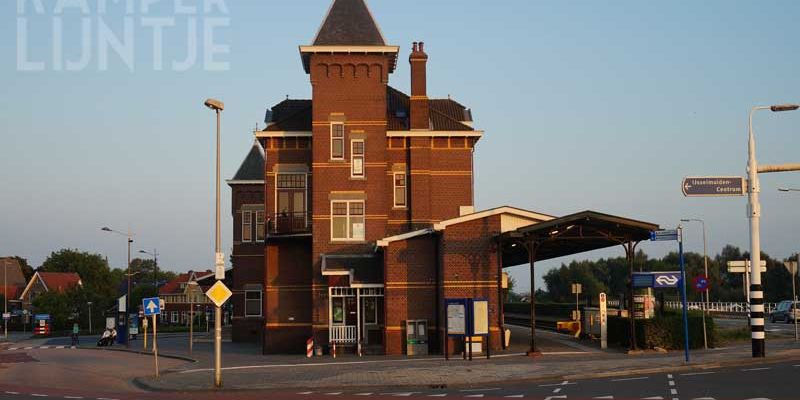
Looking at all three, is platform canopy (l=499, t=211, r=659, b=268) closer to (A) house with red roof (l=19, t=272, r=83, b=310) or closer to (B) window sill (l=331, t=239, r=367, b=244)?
(B) window sill (l=331, t=239, r=367, b=244)

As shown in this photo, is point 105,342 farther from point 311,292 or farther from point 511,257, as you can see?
point 511,257

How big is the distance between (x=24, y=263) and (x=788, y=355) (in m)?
158

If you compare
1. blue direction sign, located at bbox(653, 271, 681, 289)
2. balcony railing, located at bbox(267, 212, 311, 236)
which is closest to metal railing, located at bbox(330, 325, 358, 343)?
balcony railing, located at bbox(267, 212, 311, 236)

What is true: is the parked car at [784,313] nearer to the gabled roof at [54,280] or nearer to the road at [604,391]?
the road at [604,391]

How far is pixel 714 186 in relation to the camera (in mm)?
28484

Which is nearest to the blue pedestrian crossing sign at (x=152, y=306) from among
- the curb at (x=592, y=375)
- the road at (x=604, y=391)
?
the curb at (x=592, y=375)

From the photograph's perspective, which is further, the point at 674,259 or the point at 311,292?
the point at 674,259

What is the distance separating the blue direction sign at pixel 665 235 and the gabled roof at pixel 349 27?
1728 centimetres

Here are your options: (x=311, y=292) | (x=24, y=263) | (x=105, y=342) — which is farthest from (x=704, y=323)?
(x=24, y=263)

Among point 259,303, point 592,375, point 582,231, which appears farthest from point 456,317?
point 259,303

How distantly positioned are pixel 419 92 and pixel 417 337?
13152 mm

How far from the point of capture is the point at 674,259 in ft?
432

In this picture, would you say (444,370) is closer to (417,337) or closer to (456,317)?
(456,317)

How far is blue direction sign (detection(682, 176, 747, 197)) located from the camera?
28.1 metres
